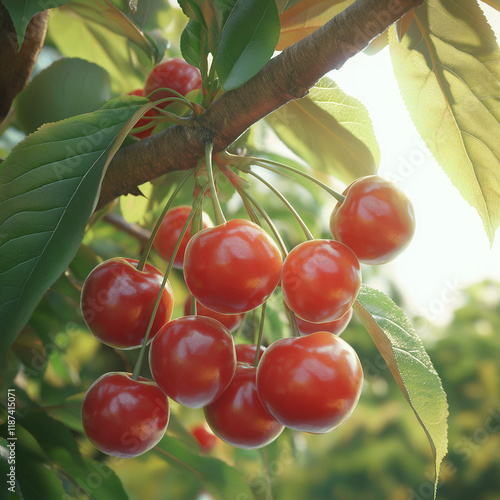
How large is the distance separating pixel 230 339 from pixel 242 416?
105 mm

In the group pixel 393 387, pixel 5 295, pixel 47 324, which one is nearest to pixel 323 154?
pixel 5 295

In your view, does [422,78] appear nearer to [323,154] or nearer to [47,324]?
[323,154]

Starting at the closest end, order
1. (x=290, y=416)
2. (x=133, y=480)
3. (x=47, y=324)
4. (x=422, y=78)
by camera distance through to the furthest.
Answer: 1. (x=290, y=416)
2. (x=422, y=78)
3. (x=47, y=324)
4. (x=133, y=480)

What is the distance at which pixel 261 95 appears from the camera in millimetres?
623

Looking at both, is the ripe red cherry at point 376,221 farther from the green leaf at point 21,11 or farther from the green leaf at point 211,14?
the green leaf at point 21,11

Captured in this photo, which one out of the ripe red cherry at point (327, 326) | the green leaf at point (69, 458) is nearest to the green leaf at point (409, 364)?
the ripe red cherry at point (327, 326)

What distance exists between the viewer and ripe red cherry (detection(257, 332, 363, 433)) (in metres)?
0.58

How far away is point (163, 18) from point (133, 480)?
5.42ft

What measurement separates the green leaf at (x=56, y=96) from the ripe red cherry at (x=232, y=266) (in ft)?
1.52

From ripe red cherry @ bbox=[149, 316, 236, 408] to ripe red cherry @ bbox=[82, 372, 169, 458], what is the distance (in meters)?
0.03

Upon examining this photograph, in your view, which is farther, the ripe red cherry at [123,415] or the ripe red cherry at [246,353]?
the ripe red cherry at [246,353]

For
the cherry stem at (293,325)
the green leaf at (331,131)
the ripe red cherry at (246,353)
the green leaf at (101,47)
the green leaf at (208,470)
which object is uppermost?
the green leaf at (101,47)

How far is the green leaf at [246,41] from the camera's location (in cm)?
62

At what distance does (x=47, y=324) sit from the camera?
44.9 inches
